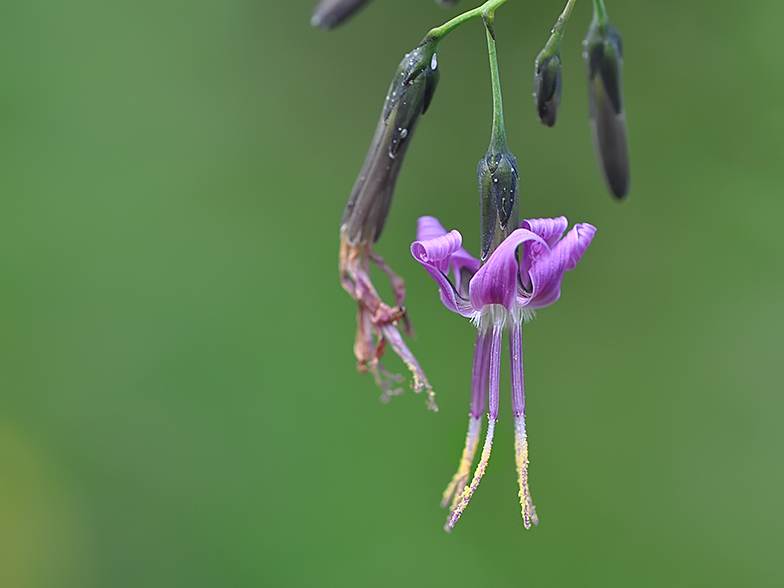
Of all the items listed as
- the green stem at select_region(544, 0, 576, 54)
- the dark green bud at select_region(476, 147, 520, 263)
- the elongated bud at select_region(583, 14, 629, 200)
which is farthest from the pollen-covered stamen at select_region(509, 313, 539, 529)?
the green stem at select_region(544, 0, 576, 54)

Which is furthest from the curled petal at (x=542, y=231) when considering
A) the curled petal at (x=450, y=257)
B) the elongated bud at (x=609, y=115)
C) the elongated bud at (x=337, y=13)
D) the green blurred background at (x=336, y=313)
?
the green blurred background at (x=336, y=313)

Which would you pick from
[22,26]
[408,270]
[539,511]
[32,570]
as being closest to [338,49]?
[408,270]

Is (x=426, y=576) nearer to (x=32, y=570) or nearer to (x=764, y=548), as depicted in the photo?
(x=764, y=548)

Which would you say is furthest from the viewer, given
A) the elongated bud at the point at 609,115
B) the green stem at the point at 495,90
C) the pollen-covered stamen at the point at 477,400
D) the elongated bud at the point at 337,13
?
the elongated bud at the point at 337,13

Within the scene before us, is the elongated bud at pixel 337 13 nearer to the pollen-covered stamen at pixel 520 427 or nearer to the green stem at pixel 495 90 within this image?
the green stem at pixel 495 90

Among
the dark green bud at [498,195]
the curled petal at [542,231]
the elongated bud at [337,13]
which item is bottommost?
the curled petal at [542,231]

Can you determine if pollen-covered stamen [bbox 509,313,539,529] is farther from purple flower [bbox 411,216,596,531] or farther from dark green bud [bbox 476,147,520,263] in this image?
dark green bud [bbox 476,147,520,263]

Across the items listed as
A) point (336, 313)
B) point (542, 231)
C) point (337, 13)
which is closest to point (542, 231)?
point (542, 231)
